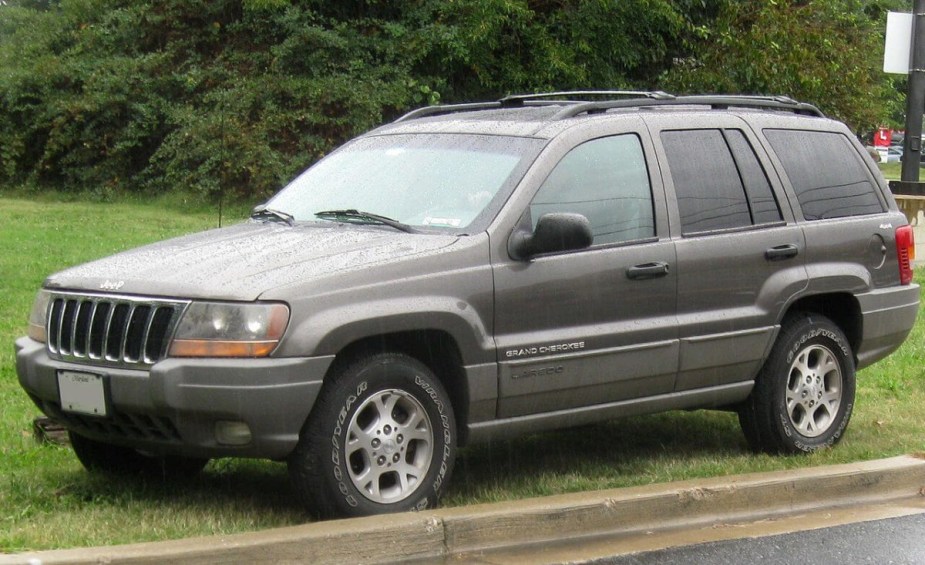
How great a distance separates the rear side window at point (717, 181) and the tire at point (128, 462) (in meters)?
2.64

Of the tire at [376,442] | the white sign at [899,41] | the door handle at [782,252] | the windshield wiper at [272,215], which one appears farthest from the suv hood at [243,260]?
the white sign at [899,41]

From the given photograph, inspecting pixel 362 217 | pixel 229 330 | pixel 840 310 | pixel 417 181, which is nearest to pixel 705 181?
pixel 840 310

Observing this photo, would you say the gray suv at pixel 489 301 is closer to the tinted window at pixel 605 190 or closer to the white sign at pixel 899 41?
the tinted window at pixel 605 190

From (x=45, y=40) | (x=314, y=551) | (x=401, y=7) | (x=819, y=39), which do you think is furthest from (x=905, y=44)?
(x=45, y=40)

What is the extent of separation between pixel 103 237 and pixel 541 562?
12.0m

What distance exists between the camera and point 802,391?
7.34 metres

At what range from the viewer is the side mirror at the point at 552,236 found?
593cm

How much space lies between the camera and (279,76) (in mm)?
21562

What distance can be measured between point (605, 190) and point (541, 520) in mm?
1668

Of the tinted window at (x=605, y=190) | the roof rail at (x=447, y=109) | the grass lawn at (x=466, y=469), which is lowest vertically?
the grass lawn at (x=466, y=469)

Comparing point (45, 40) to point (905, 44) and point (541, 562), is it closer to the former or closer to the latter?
point (905, 44)

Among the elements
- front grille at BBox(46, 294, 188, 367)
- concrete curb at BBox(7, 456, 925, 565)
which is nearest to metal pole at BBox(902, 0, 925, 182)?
concrete curb at BBox(7, 456, 925, 565)

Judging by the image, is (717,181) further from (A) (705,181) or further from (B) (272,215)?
(B) (272,215)

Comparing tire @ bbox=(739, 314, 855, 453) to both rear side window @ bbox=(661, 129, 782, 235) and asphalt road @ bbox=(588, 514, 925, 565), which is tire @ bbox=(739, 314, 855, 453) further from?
asphalt road @ bbox=(588, 514, 925, 565)
